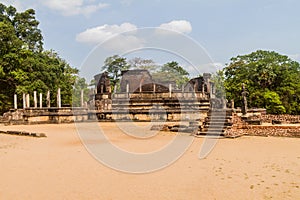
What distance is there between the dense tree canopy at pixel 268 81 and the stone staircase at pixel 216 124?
16603 millimetres

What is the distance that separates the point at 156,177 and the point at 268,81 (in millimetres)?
30361

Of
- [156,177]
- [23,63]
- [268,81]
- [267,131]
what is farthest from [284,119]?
[23,63]

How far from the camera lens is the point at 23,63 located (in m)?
28.6

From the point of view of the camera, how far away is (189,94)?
22.9m

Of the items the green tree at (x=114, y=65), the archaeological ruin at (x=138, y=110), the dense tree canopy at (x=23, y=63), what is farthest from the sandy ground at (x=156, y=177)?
the green tree at (x=114, y=65)

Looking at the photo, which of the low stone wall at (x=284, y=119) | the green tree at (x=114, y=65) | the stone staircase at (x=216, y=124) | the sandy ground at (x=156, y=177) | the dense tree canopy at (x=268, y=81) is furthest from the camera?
the green tree at (x=114, y=65)

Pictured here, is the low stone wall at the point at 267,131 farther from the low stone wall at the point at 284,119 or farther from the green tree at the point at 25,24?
the green tree at the point at 25,24

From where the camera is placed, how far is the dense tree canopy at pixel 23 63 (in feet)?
90.1

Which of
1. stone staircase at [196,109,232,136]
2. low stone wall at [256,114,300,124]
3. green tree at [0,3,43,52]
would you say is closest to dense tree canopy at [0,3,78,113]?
green tree at [0,3,43,52]

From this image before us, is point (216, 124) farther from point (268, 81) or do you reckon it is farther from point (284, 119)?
point (268, 81)

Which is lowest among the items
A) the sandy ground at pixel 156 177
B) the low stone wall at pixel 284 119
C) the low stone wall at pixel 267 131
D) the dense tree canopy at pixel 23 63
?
the sandy ground at pixel 156 177

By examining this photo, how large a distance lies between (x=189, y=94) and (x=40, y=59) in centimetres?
1763

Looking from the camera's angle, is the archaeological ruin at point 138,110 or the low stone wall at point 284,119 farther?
the archaeological ruin at point 138,110

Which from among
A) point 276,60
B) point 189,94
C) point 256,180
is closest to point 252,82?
point 276,60
